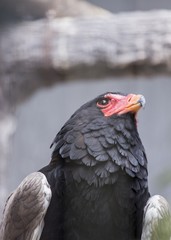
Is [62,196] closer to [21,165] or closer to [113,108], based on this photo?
[113,108]

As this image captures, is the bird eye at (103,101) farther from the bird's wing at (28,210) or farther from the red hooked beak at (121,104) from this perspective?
the bird's wing at (28,210)

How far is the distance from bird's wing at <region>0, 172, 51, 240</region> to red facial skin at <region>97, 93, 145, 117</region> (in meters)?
0.19

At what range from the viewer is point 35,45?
6.88ft

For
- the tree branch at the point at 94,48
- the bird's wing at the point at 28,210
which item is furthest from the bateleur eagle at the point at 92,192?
the tree branch at the point at 94,48

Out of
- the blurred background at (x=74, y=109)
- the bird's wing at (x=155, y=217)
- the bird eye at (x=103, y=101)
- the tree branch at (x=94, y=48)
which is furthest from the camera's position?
the tree branch at (x=94, y=48)

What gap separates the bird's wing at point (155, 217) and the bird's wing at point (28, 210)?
0.20m

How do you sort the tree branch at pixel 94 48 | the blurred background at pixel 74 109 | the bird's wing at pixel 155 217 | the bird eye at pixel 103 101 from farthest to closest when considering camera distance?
the tree branch at pixel 94 48 < the blurred background at pixel 74 109 < the bird eye at pixel 103 101 < the bird's wing at pixel 155 217

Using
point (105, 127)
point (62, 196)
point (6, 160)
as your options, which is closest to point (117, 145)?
point (105, 127)

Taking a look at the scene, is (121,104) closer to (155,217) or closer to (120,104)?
(120,104)

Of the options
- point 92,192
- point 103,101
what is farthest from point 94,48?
point 92,192

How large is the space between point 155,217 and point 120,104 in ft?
0.81

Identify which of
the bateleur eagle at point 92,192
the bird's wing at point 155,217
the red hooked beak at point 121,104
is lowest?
the bird's wing at point 155,217

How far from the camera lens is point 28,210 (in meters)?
1.61

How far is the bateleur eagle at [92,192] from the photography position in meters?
1.62
